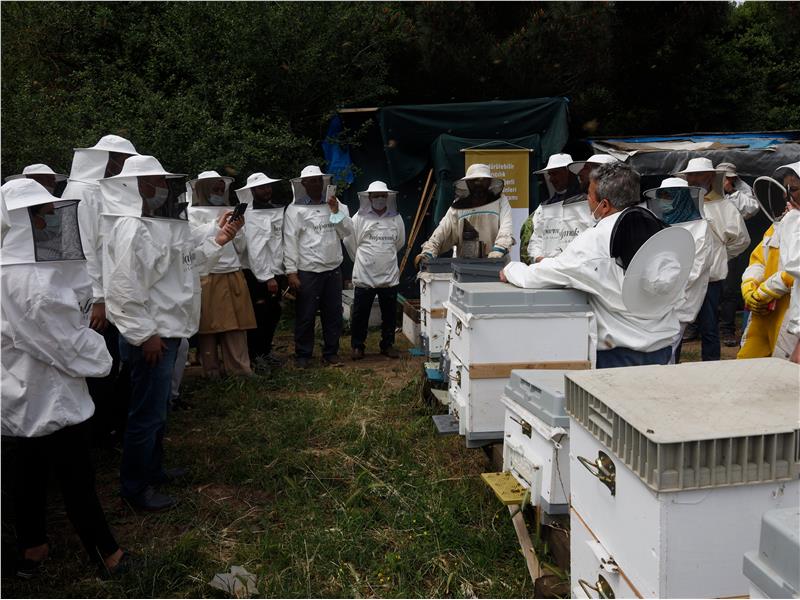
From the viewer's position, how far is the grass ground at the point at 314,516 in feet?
9.50

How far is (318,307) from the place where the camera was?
23.1 ft

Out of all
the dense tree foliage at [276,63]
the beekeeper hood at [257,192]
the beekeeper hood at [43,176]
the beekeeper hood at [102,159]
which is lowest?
the beekeeper hood at [257,192]

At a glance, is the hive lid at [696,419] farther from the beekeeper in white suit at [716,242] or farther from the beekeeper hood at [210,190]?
the beekeeper hood at [210,190]

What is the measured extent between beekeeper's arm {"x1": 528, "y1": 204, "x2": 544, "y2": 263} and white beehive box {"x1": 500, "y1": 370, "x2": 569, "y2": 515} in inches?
110

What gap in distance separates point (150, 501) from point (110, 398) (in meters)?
1.03

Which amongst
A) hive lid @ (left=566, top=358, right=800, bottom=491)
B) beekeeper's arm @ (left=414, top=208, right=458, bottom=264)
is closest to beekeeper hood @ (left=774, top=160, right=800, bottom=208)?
hive lid @ (left=566, top=358, right=800, bottom=491)

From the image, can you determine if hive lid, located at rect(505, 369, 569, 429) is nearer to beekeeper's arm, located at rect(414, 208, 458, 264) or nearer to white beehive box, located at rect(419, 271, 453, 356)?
white beehive box, located at rect(419, 271, 453, 356)

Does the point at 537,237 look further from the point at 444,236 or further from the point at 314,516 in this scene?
the point at 314,516

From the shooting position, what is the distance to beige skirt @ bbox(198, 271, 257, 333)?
604 centimetres

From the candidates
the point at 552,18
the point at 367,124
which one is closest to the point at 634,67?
the point at 552,18

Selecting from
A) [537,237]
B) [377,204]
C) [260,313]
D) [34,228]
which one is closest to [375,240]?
[377,204]

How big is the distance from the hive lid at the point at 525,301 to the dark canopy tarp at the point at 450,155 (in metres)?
6.09

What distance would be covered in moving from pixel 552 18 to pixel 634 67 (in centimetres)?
294

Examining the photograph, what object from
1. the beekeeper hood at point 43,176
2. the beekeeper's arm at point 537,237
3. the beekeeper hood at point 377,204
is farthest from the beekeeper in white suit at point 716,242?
the beekeeper hood at point 43,176
